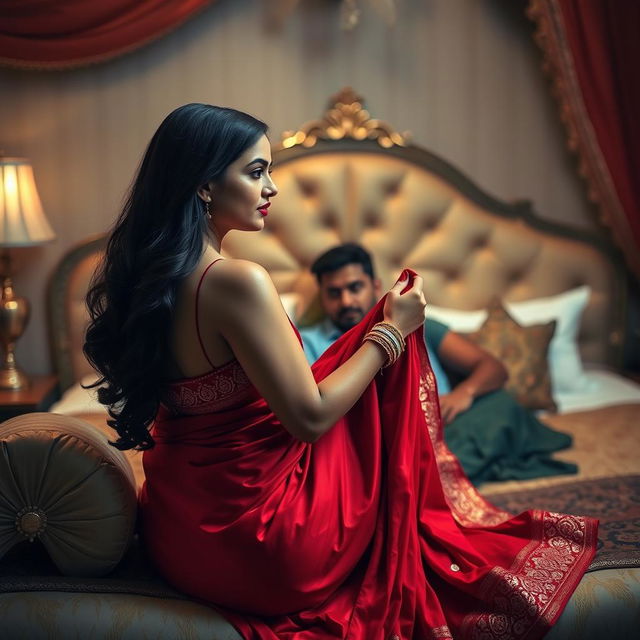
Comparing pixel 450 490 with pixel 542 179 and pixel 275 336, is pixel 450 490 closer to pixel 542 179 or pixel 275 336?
pixel 275 336

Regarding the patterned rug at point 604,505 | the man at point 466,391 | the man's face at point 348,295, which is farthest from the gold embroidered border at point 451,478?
the man's face at point 348,295

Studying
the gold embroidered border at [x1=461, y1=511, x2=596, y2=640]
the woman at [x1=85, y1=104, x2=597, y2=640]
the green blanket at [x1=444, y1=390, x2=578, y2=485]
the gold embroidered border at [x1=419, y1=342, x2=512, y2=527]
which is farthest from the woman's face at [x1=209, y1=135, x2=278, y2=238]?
the green blanket at [x1=444, y1=390, x2=578, y2=485]

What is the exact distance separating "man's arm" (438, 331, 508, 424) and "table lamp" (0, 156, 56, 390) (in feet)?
4.57

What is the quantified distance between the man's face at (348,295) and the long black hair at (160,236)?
1203mm

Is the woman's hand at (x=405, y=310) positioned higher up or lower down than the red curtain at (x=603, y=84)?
lower down

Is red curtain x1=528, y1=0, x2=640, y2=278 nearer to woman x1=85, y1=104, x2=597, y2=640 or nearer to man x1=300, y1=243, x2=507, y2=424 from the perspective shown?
man x1=300, y1=243, x2=507, y2=424

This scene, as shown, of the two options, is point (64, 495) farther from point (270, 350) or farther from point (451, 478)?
point (451, 478)

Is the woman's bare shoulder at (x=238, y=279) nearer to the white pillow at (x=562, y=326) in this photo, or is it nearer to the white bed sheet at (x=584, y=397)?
the white bed sheet at (x=584, y=397)

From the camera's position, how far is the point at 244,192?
5.42 ft

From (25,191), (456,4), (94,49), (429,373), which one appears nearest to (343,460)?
(429,373)

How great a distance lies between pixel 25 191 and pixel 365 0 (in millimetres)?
1404

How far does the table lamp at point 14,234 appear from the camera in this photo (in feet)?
9.35

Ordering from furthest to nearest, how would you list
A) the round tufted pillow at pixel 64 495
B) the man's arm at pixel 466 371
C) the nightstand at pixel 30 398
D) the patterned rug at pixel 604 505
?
the nightstand at pixel 30 398, the man's arm at pixel 466 371, the patterned rug at pixel 604 505, the round tufted pillow at pixel 64 495

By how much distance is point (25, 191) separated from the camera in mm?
2895
